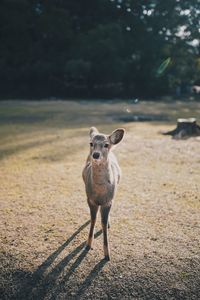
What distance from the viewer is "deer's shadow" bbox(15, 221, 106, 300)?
358 cm

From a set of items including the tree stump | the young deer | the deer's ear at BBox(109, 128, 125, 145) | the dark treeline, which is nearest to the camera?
the young deer

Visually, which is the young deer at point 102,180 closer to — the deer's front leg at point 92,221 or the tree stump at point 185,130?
the deer's front leg at point 92,221

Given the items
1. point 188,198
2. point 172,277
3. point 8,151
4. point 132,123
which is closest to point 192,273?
point 172,277

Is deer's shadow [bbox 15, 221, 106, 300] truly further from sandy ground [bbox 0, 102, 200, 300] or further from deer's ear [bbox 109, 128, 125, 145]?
deer's ear [bbox 109, 128, 125, 145]

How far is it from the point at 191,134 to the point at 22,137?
5993 millimetres

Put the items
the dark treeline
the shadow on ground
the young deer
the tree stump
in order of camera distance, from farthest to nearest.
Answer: the dark treeline
the tree stump
the young deer
the shadow on ground

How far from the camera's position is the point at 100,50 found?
27.0 metres

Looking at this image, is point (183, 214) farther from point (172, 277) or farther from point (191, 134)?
point (191, 134)

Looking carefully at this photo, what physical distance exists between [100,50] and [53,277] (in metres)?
25.1

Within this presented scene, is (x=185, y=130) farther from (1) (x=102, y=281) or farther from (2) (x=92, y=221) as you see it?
(1) (x=102, y=281)

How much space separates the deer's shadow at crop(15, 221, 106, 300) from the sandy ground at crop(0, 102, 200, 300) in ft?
0.04

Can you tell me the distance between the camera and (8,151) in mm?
9281

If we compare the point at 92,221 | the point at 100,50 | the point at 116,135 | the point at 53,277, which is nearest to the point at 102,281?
the point at 53,277

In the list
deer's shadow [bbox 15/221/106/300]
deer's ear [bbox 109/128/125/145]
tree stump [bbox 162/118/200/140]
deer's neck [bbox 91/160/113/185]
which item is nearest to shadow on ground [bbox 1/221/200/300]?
deer's shadow [bbox 15/221/106/300]
